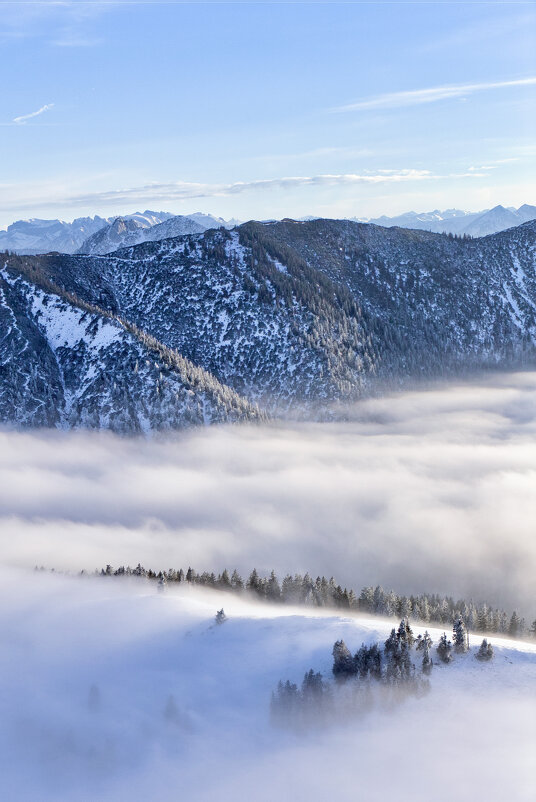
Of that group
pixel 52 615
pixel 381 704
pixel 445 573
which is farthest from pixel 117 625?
pixel 445 573

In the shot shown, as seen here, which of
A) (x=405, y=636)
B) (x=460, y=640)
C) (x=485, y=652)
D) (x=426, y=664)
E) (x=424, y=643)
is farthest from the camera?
(x=460, y=640)

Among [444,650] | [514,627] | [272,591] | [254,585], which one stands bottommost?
[514,627]

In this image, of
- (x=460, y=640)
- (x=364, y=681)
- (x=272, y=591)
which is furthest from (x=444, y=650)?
(x=272, y=591)

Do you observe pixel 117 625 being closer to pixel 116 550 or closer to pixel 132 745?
pixel 132 745

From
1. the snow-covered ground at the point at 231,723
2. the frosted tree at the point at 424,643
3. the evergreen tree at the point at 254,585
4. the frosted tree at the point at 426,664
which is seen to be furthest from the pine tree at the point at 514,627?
the frosted tree at the point at 426,664

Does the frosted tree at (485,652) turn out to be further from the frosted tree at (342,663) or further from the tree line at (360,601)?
the tree line at (360,601)

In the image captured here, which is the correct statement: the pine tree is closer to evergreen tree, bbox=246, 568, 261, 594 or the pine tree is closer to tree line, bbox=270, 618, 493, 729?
tree line, bbox=270, 618, 493, 729

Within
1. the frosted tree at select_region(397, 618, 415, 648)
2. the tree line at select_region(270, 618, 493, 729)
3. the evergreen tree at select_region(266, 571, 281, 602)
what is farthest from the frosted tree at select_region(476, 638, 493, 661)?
the evergreen tree at select_region(266, 571, 281, 602)

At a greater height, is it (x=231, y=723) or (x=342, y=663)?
(x=342, y=663)

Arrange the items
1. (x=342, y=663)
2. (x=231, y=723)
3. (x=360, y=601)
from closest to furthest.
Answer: (x=231, y=723) → (x=342, y=663) → (x=360, y=601)

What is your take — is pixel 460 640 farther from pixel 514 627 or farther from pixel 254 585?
pixel 254 585
